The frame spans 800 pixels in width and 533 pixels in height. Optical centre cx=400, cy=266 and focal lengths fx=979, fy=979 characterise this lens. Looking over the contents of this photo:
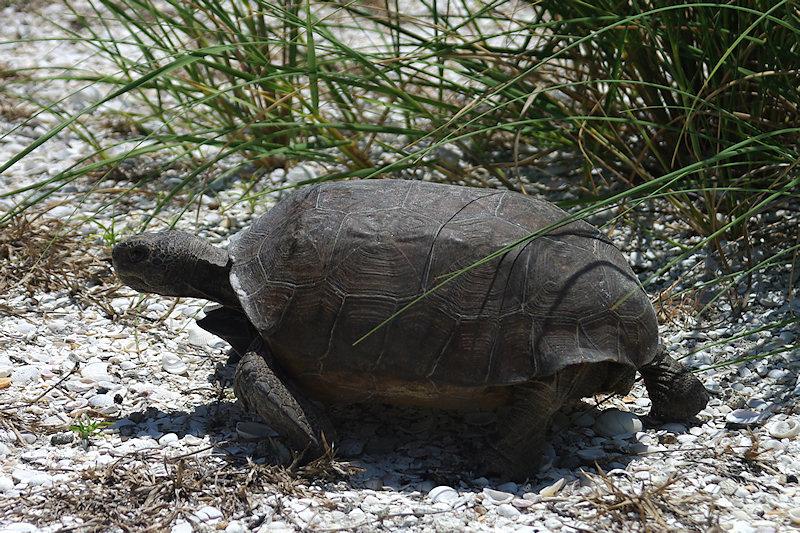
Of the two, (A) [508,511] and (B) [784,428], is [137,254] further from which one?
(B) [784,428]

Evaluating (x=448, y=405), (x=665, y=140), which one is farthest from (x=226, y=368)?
(x=665, y=140)

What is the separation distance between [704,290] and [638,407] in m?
0.65

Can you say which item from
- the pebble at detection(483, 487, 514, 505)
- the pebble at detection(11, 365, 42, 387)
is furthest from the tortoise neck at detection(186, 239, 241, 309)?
the pebble at detection(483, 487, 514, 505)

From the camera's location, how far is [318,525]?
238 cm

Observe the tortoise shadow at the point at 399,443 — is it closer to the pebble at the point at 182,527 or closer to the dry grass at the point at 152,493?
the dry grass at the point at 152,493

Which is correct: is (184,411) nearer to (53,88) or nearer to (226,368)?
(226,368)

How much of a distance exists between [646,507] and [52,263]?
2440mm

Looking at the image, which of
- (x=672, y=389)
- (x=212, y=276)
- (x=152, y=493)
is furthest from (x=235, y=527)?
(x=672, y=389)

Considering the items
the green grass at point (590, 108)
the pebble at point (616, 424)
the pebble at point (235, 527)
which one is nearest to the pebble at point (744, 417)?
the pebble at point (616, 424)

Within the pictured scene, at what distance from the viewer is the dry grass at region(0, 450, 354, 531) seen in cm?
238

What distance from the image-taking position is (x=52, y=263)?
148 inches

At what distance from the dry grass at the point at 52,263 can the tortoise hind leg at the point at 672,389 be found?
74.8 inches

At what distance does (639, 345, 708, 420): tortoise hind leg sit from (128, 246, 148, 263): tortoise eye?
155 centimetres

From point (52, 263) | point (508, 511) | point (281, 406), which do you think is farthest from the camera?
point (52, 263)
